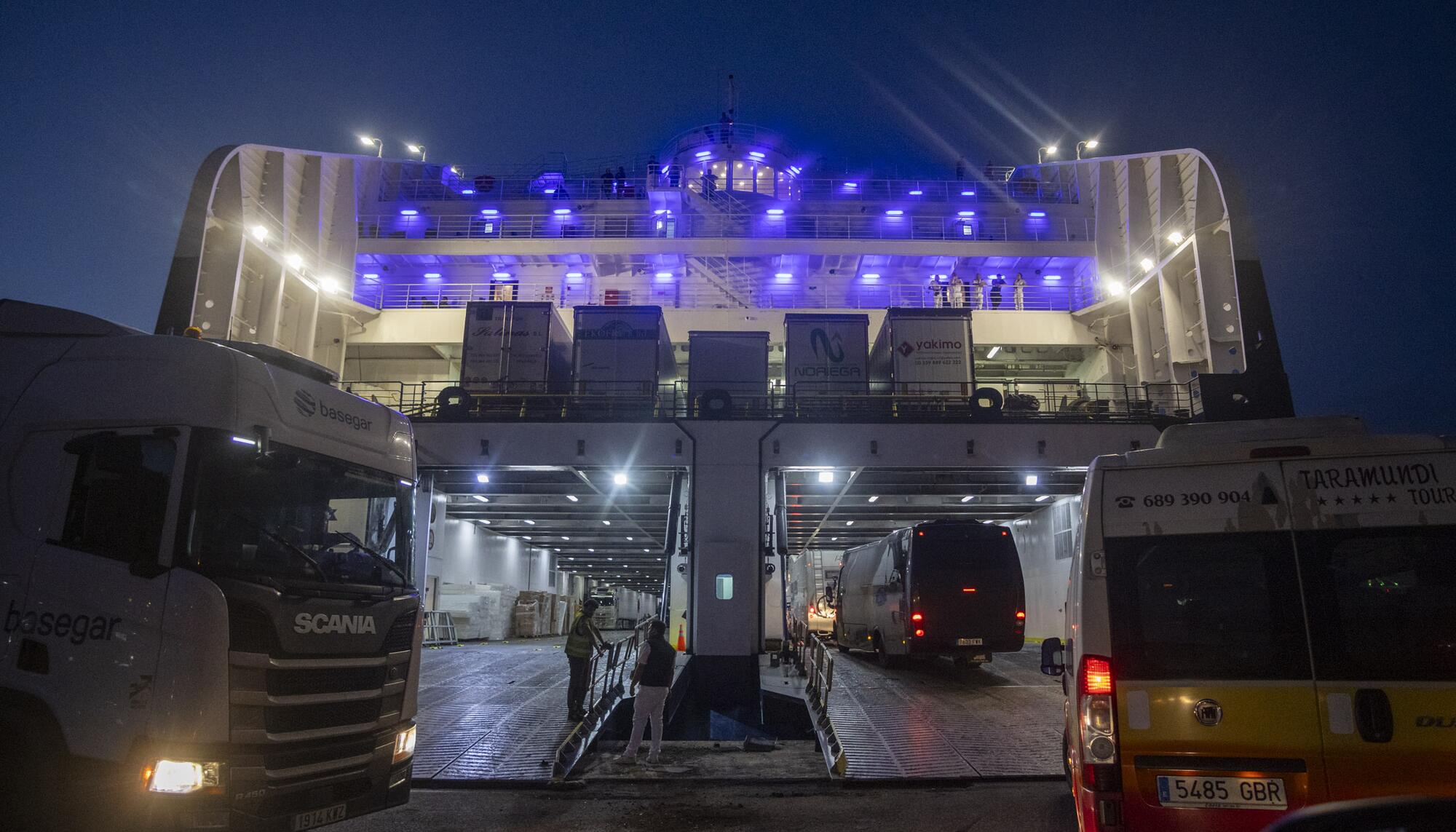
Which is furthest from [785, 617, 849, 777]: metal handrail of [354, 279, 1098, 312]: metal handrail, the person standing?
[354, 279, 1098, 312]: metal handrail

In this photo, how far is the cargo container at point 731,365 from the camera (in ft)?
73.9

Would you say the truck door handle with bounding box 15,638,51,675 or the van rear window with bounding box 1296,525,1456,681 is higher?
the van rear window with bounding box 1296,525,1456,681

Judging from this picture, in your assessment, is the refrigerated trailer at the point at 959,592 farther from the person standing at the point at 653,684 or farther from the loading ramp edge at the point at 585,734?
the person standing at the point at 653,684

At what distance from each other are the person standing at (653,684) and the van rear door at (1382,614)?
22.5 ft

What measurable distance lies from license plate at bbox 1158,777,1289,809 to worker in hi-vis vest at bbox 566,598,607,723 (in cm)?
806

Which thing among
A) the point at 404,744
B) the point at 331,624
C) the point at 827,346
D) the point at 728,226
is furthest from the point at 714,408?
the point at 331,624

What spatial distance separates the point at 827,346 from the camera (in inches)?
923

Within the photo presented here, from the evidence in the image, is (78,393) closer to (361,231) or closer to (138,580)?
(138,580)

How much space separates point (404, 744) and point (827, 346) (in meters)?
18.7

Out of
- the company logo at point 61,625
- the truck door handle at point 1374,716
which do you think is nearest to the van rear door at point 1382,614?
the truck door handle at point 1374,716

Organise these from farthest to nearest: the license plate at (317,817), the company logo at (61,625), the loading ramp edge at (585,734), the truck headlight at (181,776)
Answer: the loading ramp edge at (585,734) < the license plate at (317,817) < the company logo at (61,625) < the truck headlight at (181,776)

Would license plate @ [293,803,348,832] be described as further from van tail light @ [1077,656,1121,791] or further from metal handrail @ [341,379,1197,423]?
metal handrail @ [341,379,1197,423]

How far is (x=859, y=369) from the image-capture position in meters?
23.2

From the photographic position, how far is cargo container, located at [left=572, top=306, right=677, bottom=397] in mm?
22688
